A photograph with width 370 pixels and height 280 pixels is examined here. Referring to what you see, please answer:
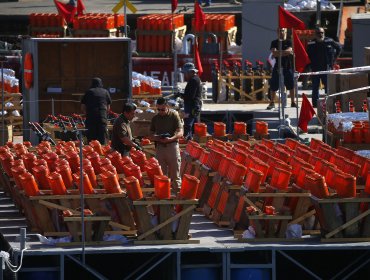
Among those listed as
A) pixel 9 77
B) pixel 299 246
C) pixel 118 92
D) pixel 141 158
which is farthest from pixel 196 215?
pixel 9 77

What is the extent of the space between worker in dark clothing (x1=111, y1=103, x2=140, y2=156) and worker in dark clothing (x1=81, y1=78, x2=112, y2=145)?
400cm

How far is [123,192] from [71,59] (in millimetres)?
13282

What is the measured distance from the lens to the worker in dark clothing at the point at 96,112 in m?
31.5

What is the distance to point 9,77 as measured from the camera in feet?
127

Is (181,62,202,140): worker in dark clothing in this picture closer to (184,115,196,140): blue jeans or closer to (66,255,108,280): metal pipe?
(184,115,196,140): blue jeans

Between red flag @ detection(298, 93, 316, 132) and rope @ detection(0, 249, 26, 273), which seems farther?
red flag @ detection(298, 93, 316, 132)

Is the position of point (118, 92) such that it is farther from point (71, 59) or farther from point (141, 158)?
point (141, 158)

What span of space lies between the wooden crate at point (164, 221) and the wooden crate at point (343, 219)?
1650 mm

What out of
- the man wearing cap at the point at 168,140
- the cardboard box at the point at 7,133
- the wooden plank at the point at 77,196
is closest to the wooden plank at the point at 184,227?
the wooden plank at the point at 77,196

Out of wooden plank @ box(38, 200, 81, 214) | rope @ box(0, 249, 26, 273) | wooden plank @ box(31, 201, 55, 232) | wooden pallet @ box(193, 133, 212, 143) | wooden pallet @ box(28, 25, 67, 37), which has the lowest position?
wooden pallet @ box(28, 25, 67, 37)

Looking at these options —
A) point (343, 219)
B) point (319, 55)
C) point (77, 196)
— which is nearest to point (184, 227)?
point (77, 196)

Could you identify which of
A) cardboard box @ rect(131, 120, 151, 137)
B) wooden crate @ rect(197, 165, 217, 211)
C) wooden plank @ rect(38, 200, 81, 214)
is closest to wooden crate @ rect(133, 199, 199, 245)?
wooden plank @ rect(38, 200, 81, 214)

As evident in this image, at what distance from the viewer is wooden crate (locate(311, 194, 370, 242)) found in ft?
74.7

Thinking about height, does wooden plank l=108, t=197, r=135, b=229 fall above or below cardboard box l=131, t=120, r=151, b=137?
above
